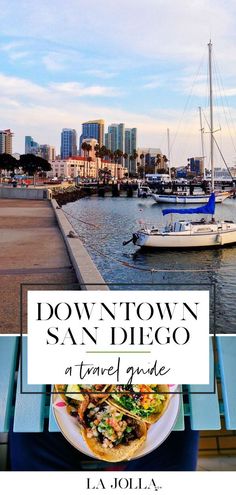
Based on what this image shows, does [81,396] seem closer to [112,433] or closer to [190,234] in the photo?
[112,433]

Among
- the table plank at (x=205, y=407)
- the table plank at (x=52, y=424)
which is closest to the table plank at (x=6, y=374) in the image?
the table plank at (x=52, y=424)

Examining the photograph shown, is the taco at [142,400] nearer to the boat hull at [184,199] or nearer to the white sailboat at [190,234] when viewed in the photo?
the white sailboat at [190,234]

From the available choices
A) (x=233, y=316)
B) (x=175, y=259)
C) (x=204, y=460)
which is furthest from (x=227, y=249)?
(x=204, y=460)

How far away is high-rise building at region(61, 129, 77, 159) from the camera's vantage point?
7446 inches

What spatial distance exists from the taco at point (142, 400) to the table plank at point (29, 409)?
0.39m

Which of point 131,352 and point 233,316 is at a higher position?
point 131,352

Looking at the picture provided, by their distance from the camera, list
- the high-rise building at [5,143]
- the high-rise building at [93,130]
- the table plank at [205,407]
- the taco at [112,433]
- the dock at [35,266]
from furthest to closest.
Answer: the high-rise building at [5,143] < the high-rise building at [93,130] < the dock at [35,266] < the table plank at [205,407] < the taco at [112,433]

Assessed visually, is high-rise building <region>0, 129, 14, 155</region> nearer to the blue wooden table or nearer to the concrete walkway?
the concrete walkway

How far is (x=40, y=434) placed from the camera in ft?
10.0

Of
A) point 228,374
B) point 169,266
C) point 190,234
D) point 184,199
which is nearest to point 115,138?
point 184,199

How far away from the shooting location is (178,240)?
23.3 meters

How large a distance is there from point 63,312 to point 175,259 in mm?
19098

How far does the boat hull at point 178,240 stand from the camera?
2303 cm

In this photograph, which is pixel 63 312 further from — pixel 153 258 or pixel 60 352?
pixel 153 258
